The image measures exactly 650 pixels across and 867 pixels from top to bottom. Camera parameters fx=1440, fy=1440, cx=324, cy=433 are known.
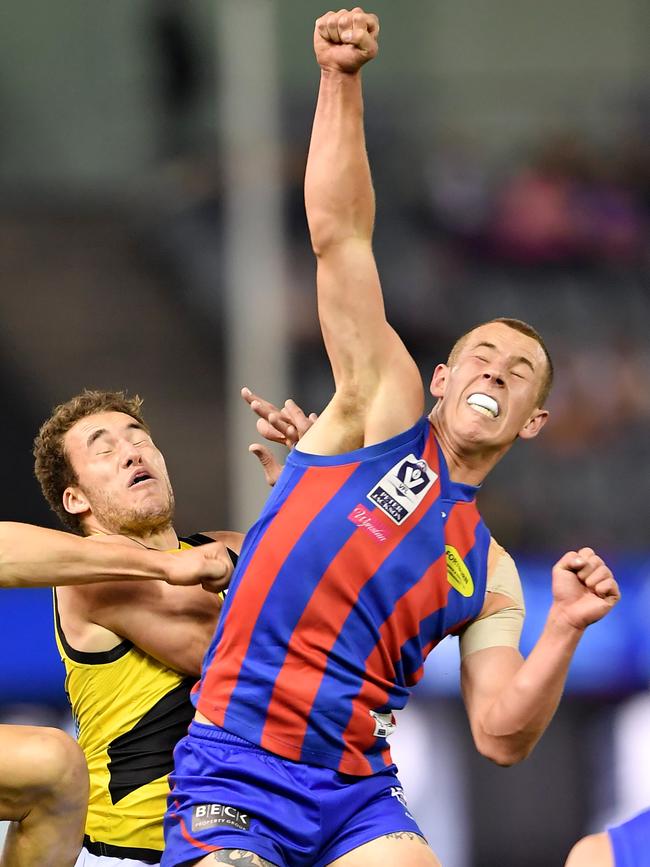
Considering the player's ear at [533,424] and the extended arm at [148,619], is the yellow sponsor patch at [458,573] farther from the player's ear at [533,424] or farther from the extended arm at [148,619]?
the extended arm at [148,619]

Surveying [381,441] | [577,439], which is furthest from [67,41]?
[381,441]

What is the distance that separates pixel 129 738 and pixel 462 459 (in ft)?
4.13

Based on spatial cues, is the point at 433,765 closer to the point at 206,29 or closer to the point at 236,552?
the point at 236,552

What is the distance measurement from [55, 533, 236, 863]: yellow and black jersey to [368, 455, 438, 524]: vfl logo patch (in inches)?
37.7

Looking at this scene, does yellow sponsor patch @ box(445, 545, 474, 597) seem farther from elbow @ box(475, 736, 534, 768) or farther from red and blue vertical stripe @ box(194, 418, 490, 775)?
elbow @ box(475, 736, 534, 768)

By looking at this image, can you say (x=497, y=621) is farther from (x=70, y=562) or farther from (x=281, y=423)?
(x=70, y=562)

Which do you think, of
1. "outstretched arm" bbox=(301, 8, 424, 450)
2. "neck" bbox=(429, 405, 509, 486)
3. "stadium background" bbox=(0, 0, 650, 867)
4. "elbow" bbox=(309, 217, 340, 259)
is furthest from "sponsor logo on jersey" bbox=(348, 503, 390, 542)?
"stadium background" bbox=(0, 0, 650, 867)

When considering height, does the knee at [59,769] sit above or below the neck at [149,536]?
below

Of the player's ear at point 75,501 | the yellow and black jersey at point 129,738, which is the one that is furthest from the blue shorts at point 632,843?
→ the player's ear at point 75,501

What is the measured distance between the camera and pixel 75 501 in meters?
4.43

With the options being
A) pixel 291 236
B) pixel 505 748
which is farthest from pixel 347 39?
pixel 291 236

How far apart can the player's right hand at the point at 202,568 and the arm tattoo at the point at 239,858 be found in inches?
31.1

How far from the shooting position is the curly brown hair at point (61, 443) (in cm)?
448

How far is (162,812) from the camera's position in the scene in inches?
162
